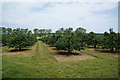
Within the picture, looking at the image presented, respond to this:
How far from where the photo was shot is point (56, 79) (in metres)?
5.13

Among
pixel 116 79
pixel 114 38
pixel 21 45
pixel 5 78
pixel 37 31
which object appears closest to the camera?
pixel 5 78

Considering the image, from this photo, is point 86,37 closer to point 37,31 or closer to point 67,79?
point 67,79

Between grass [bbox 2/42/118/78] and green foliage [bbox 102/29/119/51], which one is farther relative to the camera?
green foliage [bbox 102/29/119/51]

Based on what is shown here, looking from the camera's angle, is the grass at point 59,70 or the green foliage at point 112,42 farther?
the green foliage at point 112,42

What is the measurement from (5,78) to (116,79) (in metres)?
6.00

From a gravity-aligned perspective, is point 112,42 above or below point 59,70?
above

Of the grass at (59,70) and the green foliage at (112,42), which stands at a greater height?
the green foliage at (112,42)

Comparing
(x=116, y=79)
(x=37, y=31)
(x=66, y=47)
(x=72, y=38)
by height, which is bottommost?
(x=116, y=79)

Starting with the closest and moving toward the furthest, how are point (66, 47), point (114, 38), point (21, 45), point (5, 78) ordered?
point (5, 78), point (66, 47), point (114, 38), point (21, 45)

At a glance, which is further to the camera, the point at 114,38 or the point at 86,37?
the point at 86,37

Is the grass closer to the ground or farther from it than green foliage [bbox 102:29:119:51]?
closer to the ground

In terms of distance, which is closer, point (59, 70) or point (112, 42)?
point (59, 70)

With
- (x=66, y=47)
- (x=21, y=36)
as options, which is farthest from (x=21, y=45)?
(x=66, y=47)

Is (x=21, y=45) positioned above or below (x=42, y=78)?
above
